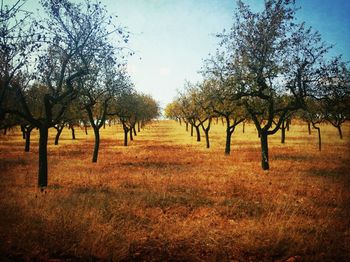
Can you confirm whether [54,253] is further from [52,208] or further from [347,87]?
[347,87]

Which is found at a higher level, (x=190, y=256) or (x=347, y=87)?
(x=347, y=87)

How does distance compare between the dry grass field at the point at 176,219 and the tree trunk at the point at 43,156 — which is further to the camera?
the tree trunk at the point at 43,156

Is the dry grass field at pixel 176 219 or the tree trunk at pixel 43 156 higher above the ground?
the tree trunk at pixel 43 156

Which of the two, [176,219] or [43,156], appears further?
[43,156]

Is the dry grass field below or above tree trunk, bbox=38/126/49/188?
below

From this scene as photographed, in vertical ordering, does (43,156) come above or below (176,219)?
above

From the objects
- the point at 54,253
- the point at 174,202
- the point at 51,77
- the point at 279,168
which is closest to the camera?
the point at 54,253

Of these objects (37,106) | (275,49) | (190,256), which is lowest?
(190,256)

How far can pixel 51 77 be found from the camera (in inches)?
722

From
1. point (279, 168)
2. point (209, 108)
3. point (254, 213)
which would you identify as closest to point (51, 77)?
point (254, 213)

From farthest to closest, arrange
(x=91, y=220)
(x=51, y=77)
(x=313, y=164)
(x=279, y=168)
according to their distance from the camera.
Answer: (x=313, y=164) → (x=279, y=168) → (x=51, y=77) → (x=91, y=220)

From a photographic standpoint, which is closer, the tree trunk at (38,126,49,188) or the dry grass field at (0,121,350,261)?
the dry grass field at (0,121,350,261)

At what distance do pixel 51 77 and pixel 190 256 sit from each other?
50.6 ft

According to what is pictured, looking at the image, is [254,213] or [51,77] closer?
[254,213]
